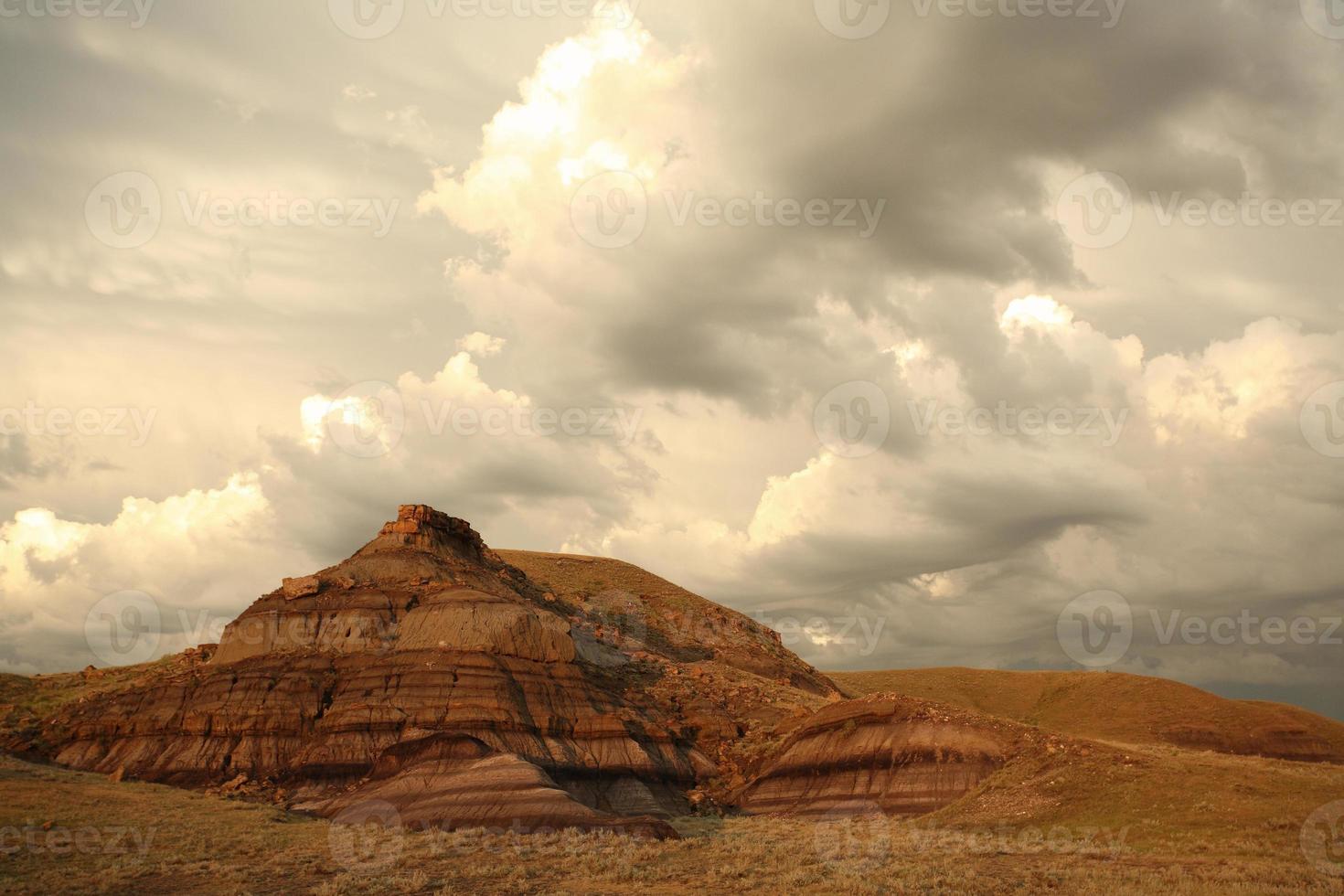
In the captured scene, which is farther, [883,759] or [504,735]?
[504,735]

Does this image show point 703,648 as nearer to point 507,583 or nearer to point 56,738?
point 507,583

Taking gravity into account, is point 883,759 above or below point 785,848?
above

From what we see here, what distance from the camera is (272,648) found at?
61062 mm

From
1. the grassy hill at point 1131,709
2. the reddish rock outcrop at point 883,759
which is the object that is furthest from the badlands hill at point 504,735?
the grassy hill at point 1131,709

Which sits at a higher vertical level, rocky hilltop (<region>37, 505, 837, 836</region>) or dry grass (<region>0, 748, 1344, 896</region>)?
rocky hilltop (<region>37, 505, 837, 836</region>)

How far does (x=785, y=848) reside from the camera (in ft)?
114

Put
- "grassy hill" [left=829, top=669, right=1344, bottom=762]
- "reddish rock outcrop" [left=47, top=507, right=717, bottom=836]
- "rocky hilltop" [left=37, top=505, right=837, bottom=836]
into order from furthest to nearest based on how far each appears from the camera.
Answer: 1. "grassy hill" [left=829, top=669, right=1344, bottom=762]
2. "reddish rock outcrop" [left=47, top=507, right=717, bottom=836]
3. "rocky hilltop" [left=37, top=505, right=837, bottom=836]

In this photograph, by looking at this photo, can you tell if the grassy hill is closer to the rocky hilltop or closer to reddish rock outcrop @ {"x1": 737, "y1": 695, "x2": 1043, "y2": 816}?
reddish rock outcrop @ {"x1": 737, "y1": 695, "x2": 1043, "y2": 816}

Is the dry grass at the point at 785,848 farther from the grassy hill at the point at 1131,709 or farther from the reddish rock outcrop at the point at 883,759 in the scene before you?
the grassy hill at the point at 1131,709

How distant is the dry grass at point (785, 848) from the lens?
2528 cm

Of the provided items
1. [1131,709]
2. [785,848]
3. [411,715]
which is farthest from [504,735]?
[1131,709]

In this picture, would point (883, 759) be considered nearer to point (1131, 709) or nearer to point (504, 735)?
point (504, 735)

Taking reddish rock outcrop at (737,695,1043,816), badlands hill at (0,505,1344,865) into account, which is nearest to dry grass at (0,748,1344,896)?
badlands hill at (0,505,1344,865)

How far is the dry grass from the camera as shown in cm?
2528
